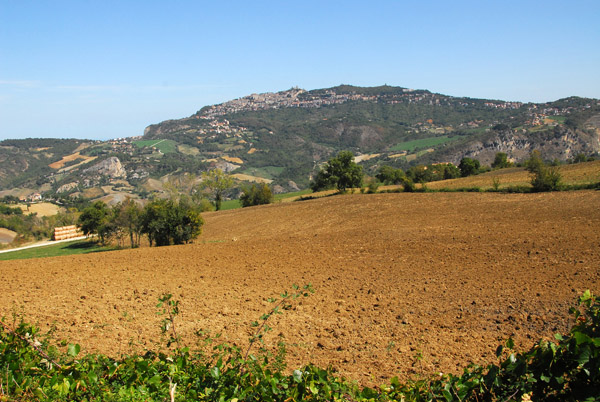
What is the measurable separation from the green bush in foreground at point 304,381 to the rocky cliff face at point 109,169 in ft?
656

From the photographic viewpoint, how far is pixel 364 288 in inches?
548

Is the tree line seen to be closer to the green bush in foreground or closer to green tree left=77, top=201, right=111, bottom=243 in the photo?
green tree left=77, top=201, right=111, bottom=243

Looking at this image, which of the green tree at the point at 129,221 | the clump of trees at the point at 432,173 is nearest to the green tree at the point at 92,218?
the green tree at the point at 129,221

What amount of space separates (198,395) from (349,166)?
5597 cm

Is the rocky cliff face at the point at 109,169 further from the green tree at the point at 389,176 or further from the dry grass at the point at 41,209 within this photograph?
the green tree at the point at 389,176

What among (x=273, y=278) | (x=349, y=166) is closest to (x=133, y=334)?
(x=273, y=278)

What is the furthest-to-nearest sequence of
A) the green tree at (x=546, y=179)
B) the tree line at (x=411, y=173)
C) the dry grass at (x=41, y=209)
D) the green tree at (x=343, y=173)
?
the dry grass at (x=41, y=209), the green tree at (x=343, y=173), the tree line at (x=411, y=173), the green tree at (x=546, y=179)

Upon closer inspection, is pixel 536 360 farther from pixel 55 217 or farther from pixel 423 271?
pixel 55 217

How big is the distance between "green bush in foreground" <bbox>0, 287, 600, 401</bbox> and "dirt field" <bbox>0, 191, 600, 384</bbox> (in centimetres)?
100

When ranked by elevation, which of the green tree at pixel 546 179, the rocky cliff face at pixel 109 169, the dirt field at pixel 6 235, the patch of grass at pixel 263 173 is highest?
the rocky cliff face at pixel 109 169

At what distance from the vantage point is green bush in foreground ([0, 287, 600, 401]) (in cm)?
388

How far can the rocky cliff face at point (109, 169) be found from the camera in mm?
189750

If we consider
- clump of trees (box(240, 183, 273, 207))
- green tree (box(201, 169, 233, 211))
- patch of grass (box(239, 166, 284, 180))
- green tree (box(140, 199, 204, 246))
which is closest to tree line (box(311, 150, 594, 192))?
clump of trees (box(240, 183, 273, 207))

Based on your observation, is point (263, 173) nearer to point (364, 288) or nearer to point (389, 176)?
point (389, 176)
